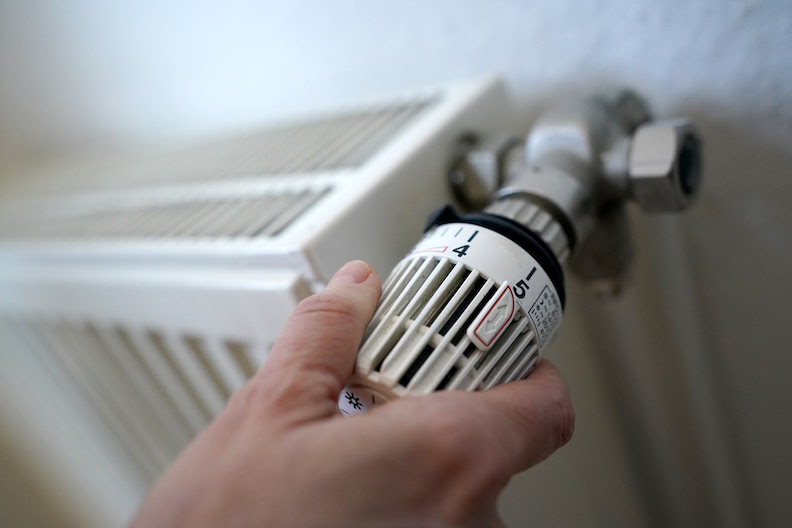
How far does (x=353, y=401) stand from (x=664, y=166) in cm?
18

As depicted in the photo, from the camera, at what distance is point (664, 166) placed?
0.27m

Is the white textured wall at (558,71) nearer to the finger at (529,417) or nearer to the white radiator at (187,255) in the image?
the white radiator at (187,255)

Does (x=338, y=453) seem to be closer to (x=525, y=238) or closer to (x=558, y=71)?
(x=525, y=238)

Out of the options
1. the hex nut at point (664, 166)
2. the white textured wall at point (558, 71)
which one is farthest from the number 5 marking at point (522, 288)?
the white textured wall at point (558, 71)

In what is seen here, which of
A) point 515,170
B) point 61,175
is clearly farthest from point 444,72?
point 61,175

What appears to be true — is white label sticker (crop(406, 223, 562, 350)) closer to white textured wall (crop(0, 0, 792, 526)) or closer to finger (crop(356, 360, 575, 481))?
finger (crop(356, 360, 575, 481))

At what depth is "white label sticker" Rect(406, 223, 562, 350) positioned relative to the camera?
0.20m

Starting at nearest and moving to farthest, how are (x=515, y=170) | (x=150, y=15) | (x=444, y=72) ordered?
(x=515, y=170)
(x=444, y=72)
(x=150, y=15)

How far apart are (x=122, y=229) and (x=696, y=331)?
1.27ft

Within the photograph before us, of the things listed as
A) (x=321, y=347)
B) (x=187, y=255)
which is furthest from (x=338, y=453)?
(x=187, y=255)

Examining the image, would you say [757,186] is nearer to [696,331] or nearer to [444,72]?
[696,331]

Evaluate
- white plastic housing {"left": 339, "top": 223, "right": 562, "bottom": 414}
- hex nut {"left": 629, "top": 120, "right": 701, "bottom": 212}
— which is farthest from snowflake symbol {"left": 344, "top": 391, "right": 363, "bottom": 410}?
hex nut {"left": 629, "top": 120, "right": 701, "bottom": 212}

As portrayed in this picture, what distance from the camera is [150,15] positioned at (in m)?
0.54

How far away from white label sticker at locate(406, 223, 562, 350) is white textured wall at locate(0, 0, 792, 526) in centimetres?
20
